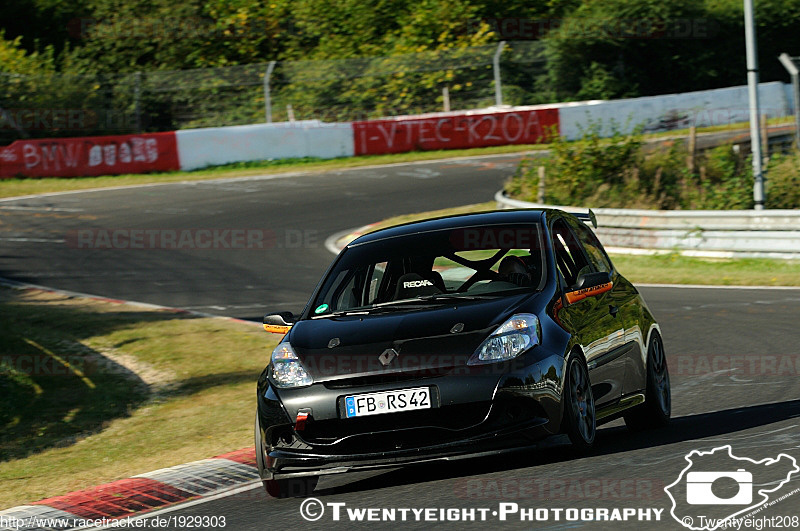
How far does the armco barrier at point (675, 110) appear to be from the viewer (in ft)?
120

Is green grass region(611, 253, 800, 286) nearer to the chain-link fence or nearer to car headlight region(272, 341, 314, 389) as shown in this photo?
car headlight region(272, 341, 314, 389)

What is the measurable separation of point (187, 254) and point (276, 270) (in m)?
3.00

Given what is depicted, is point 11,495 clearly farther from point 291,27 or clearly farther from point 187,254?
point 291,27

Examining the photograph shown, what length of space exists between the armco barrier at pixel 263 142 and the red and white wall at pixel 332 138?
0.03 meters

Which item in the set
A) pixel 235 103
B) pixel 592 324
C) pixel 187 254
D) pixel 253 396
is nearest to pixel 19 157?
pixel 235 103

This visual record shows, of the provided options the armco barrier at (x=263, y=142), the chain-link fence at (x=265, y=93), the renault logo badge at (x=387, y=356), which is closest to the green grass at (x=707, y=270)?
the renault logo badge at (x=387, y=356)

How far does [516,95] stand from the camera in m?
38.9

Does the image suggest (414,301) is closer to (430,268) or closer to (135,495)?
(430,268)

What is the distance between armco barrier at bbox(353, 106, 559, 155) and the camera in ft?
117

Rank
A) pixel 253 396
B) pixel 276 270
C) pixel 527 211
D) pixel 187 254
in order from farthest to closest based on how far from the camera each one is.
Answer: pixel 187 254
pixel 276 270
pixel 253 396
pixel 527 211

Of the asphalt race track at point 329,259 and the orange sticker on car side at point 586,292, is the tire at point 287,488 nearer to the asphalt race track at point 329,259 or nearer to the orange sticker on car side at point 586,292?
the asphalt race track at point 329,259

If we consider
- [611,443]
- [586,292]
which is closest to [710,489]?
[611,443]

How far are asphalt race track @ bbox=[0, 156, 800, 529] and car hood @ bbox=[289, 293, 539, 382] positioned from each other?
25.6 inches

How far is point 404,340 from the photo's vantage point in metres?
6.25
